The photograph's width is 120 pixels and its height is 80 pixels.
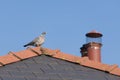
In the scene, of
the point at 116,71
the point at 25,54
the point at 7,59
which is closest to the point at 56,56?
the point at 25,54

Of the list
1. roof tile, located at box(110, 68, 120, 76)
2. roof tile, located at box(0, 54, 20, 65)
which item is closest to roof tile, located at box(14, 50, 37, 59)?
roof tile, located at box(0, 54, 20, 65)

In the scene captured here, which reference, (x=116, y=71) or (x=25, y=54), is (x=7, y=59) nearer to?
(x=25, y=54)

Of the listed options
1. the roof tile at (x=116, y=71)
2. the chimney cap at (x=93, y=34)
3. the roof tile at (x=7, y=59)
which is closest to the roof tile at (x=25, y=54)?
the roof tile at (x=7, y=59)

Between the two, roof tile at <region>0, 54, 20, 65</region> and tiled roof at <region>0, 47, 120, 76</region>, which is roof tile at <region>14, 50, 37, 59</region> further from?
roof tile at <region>0, 54, 20, 65</region>

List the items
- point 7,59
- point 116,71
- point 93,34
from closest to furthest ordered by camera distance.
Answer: point 7,59 < point 116,71 < point 93,34

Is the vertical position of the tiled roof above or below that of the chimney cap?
below

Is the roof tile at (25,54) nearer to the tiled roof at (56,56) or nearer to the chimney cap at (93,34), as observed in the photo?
the tiled roof at (56,56)

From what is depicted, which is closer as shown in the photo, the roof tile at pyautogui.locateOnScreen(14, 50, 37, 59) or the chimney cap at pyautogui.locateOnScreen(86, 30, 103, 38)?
the roof tile at pyautogui.locateOnScreen(14, 50, 37, 59)

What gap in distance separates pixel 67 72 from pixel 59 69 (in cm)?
17

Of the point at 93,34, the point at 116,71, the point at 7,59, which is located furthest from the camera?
the point at 93,34

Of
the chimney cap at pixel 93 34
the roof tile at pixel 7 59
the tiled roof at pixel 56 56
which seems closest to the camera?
the roof tile at pixel 7 59

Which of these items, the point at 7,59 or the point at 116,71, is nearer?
the point at 7,59

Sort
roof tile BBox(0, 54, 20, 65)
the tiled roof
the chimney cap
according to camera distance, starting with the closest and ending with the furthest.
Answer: roof tile BBox(0, 54, 20, 65)
the tiled roof
the chimney cap

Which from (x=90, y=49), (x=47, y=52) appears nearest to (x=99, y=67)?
(x=47, y=52)
